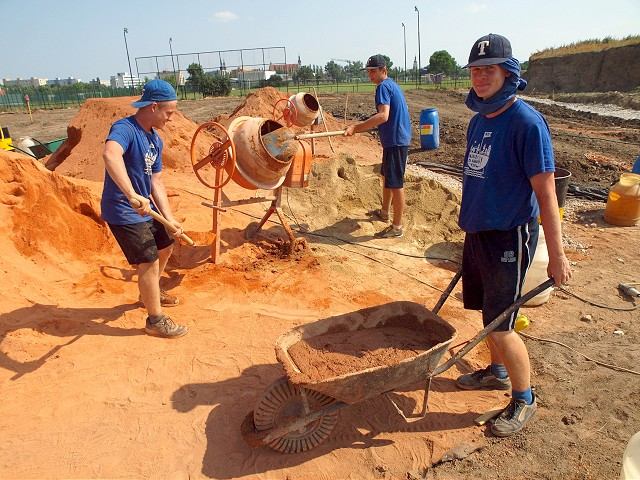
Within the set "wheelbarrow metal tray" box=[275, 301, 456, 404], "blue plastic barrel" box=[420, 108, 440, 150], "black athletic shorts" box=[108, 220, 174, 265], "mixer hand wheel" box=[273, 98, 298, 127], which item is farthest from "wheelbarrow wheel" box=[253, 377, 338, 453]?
"blue plastic barrel" box=[420, 108, 440, 150]

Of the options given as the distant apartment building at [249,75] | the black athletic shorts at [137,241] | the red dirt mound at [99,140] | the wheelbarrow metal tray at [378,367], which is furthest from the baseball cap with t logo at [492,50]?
the distant apartment building at [249,75]

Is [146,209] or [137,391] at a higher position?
[146,209]

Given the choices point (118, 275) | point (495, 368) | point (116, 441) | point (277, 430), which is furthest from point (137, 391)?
point (495, 368)

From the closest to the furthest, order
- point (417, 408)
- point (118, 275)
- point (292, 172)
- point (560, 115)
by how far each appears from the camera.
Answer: point (417, 408) < point (118, 275) < point (292, 172) < point (560, 115)

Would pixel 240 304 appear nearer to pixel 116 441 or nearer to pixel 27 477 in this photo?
pixel 116 441

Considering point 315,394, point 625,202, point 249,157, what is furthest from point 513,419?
point 625,202

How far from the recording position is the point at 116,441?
2830 millimetres

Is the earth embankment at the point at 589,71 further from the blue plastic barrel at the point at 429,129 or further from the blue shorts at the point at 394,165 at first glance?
the blue shorts at the point at 394,165

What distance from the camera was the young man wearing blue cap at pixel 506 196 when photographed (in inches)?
95.8

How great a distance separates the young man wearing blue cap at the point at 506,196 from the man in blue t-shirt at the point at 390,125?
2973 mm

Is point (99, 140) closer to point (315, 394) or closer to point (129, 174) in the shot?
point (129, 174)

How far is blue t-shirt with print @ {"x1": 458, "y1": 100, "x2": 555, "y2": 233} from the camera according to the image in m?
2.41

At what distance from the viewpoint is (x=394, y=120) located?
19.3 feet

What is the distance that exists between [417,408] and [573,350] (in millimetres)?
1637
